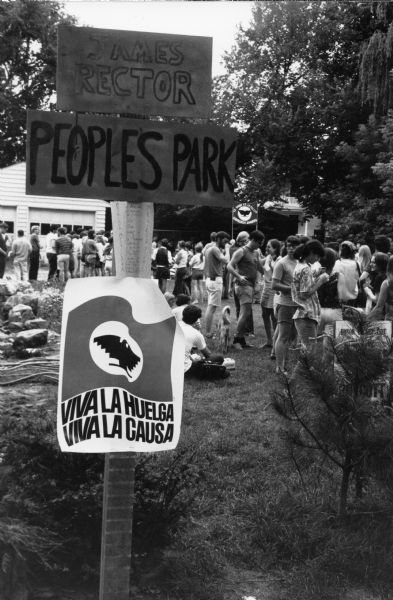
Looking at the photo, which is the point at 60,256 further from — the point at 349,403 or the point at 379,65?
the point at 349,403

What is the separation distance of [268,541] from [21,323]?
329 inches

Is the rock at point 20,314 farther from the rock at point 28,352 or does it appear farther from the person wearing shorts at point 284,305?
the person wearing shorts at point 284,305

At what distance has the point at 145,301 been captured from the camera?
120 inches

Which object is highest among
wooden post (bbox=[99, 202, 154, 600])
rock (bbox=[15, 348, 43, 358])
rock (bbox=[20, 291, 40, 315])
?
wooden post (bbox=[99, 202, 154, 600])

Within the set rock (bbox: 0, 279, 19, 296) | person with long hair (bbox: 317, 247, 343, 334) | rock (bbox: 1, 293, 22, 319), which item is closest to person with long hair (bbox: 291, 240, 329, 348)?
person with long hair (bbox: 317, 247, 343, 334)

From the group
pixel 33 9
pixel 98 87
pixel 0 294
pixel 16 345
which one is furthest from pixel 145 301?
pixel 33 9

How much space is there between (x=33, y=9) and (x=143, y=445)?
38.8 meters

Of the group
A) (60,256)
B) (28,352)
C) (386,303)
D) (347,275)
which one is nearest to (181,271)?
(60,256)

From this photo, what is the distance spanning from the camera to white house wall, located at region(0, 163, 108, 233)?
1628 inches

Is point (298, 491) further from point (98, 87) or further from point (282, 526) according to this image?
point (98, 87)

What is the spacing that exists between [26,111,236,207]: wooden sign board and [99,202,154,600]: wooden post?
0.12m

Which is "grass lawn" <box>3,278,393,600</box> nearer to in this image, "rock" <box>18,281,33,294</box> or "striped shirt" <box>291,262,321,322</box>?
"striped shirt" <box>291,262,321,322</box>

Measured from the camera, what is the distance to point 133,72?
3.07 metres

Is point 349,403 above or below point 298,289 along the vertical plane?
below
